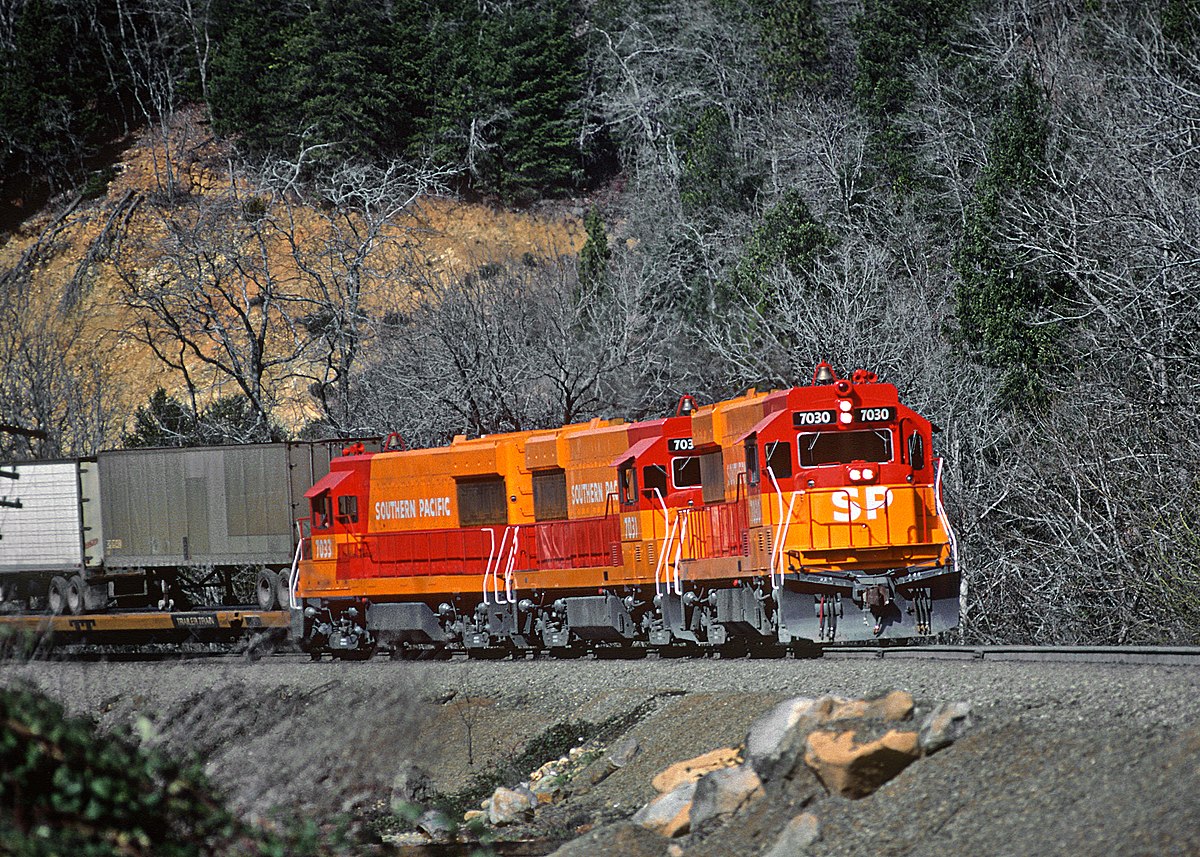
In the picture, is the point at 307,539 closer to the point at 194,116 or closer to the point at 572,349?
the point at 572,349

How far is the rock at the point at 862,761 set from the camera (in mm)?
9930

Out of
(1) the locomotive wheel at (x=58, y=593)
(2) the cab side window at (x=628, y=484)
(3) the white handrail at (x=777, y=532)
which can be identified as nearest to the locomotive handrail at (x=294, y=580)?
(1) the locomotive wheel at (x=58, y=593)

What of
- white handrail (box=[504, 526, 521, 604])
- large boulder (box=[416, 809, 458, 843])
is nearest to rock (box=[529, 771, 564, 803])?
large boulder (box=[416, 809, 458, 843])

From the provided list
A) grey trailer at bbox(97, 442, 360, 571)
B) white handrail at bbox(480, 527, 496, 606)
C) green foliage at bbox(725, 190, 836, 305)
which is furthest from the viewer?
green foliage at bbox(725, 190, 836, 305)

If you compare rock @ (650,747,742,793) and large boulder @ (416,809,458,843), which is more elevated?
rock @ (650,747,742,793)

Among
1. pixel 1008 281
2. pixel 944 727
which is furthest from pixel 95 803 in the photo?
pixel 1008 281

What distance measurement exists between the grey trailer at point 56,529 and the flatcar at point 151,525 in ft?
0.07

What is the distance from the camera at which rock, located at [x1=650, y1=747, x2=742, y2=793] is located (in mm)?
11758

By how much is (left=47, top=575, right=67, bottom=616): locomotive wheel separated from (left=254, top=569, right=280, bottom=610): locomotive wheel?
4942mm

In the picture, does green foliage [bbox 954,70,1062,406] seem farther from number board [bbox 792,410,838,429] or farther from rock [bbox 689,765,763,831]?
rock [bbox 689,765,763,831]

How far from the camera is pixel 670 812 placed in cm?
1103

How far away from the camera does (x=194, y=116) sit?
77.8 m

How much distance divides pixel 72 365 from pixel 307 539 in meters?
36.9

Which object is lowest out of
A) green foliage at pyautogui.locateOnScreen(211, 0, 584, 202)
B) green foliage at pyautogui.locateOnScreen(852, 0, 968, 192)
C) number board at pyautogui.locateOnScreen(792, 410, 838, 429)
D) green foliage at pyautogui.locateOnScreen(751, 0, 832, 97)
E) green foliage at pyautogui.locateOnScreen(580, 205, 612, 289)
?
number board at pyautogui.locateOnScreen(792, 410, 838, 429)
